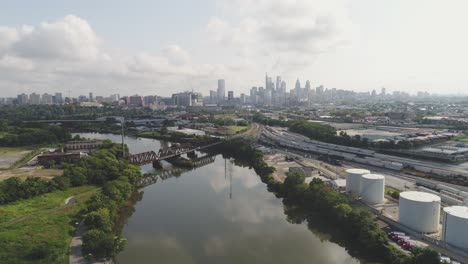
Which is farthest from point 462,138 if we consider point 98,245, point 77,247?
point 77,247

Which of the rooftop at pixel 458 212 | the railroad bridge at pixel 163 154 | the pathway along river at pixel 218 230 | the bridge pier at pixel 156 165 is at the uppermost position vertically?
the rooftop at pixel 458 212

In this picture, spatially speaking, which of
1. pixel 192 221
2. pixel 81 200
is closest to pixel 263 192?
pixel 192 221

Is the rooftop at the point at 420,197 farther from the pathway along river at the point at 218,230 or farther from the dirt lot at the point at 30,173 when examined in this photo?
the dirt lot at the point at 30,173

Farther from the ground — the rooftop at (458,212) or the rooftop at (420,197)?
the rooftop at (420,197)

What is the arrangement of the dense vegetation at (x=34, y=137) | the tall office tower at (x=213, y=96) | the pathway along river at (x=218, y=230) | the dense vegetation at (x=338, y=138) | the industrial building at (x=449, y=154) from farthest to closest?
the tall office tower at (x=213, y=96), the dense vegetation at (x=34, y=137), the dense vegetation at (x=338, y=138), the industrial building at (x=449, y=154), the pathway along river at (x=218, y=230)

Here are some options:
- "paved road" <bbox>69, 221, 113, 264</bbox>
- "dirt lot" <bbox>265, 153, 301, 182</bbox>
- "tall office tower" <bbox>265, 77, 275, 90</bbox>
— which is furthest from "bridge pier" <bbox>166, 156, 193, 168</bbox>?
"tall office tower" <bbox>265, 77, 275, 90</bbox>

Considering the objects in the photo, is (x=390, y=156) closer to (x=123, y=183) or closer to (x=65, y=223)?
(x=123, y=183)

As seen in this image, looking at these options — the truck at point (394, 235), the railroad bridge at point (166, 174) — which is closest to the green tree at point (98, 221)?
the railroad bridge at point (166, 174)

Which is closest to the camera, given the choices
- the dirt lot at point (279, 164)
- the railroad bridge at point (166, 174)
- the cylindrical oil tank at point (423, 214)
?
the cylindrical oil tank at point (423, 214)
